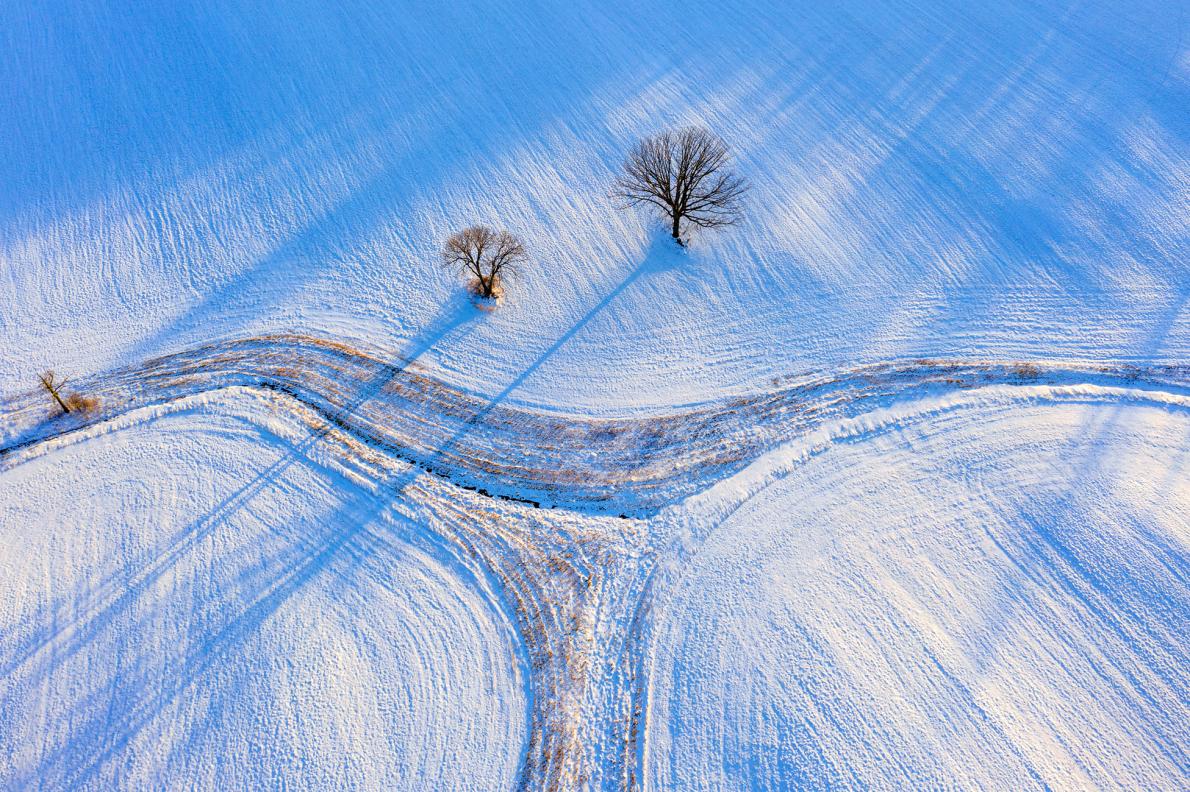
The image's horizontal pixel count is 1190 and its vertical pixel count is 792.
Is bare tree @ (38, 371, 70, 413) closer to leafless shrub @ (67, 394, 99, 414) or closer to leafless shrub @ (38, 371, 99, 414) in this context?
leafless shrub @ (38, 371, 99, 414)

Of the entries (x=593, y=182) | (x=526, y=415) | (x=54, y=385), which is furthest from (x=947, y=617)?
(x=54, y=385)

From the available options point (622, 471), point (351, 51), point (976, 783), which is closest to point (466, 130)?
point (351, 51)

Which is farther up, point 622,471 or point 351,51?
point 351,51

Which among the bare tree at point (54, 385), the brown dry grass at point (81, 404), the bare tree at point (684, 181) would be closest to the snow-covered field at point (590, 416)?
the brown dry grass at point (81, 404)

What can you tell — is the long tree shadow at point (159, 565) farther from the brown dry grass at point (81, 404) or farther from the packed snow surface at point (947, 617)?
the packed snow surface at point (947, 617)

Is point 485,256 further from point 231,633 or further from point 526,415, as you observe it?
point 231,633

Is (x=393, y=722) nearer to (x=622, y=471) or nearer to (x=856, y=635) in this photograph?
(x=622, y=471)
